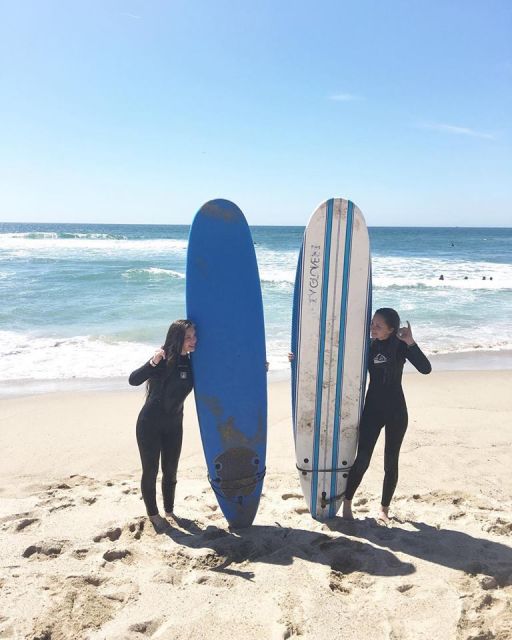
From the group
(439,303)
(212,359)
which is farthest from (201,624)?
(439,303)

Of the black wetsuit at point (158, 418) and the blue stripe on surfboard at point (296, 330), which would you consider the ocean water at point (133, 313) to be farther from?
the black wetsuit at point (158, 418)

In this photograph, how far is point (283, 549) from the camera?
3.11 meters

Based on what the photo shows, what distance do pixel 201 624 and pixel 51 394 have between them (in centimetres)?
474

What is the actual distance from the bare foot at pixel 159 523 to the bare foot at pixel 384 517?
1.40 m

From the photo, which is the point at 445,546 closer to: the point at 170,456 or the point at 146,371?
the point at 170,456

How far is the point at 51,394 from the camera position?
21.4 ft

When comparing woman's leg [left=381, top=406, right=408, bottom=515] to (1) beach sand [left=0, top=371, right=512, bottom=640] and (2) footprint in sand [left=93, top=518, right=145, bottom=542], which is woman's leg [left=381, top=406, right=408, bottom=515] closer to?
(1) beach sand [left=0, top=371, right=512, bottom=640]

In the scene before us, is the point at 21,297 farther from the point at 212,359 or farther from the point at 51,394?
the point at 212,359

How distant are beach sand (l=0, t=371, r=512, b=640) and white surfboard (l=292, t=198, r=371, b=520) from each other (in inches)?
18.4

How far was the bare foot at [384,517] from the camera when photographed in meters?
3.44

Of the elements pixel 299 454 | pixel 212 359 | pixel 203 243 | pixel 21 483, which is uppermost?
pixel 203 243

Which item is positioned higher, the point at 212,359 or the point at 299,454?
the point at 212,359

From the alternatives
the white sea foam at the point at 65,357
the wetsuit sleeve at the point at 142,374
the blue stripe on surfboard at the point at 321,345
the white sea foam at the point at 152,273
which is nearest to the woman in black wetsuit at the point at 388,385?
the blue stripe on surfboard at the point at 321,345

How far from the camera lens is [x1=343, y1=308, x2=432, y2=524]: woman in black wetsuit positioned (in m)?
3.31
